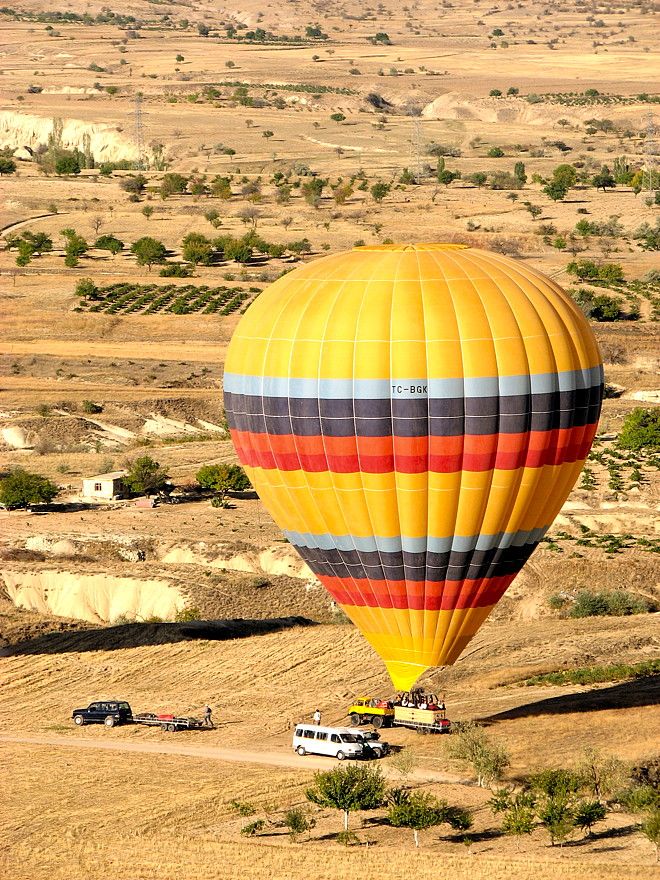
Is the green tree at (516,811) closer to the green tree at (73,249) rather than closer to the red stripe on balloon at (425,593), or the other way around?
the red stripe on balloon at (425,593)

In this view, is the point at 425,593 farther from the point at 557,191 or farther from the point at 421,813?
the point at 557,191

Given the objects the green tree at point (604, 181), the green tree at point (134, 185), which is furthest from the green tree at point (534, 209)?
the green tree at point (134, 185)

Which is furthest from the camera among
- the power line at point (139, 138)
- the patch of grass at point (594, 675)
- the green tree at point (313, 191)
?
the power line at point (139, 138)

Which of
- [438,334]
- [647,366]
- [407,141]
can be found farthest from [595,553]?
[407,141]

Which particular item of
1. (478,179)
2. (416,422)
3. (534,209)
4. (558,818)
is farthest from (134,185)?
(558,818)

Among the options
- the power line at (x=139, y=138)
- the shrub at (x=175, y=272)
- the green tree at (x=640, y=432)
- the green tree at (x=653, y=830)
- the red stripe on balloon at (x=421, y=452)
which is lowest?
the power line at (x=139, y=138)

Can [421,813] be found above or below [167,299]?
above
